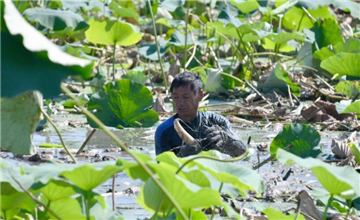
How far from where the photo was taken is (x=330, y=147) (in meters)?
4.52

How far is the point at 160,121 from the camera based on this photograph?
520cm

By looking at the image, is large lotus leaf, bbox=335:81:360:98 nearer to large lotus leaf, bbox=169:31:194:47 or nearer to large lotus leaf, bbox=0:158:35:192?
large lotus leaf, bbox=169:31:194:47

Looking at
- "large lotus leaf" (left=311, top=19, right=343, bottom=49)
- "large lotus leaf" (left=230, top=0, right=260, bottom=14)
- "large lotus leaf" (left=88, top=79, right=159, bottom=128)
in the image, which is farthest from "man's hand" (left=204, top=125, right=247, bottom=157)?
"large lotus leaf" (left=230, top=0, right=260, bottom=14)

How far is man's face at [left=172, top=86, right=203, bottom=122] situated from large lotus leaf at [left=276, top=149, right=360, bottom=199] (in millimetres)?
1960

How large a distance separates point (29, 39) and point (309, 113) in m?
3.82

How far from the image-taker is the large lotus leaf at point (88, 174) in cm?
186

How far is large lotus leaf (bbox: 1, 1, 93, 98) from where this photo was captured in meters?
1.56

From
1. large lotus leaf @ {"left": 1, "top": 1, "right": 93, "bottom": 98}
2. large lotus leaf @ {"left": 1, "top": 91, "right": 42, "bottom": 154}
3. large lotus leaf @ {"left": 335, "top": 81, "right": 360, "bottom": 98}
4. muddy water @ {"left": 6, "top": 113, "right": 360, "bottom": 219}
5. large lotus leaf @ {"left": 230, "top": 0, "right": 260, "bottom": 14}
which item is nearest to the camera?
large lotus leaf @ {"left": 1, "top": 1, "right": 93, "bottom": 98}

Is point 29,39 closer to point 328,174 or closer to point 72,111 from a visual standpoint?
point 328,174

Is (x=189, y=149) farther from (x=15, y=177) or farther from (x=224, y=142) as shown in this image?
(x=15, y=177)

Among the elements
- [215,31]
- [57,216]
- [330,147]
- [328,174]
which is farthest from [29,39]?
[215,31]

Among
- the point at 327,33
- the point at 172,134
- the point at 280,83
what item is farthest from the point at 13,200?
the point at 327,33

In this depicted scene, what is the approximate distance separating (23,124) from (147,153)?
7.17 feet

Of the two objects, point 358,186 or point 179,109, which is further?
point 179,109
